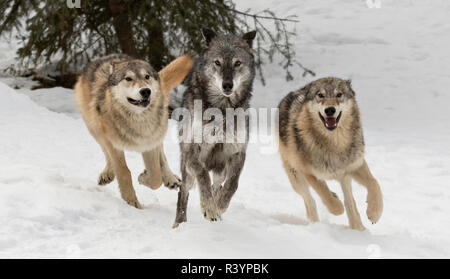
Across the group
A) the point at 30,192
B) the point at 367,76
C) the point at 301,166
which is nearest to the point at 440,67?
the point at 367,76

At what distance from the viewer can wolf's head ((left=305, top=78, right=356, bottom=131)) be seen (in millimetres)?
5000

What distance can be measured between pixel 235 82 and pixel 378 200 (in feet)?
5.49

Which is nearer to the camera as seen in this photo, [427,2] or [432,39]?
[432,39]

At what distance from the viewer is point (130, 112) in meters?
5.75

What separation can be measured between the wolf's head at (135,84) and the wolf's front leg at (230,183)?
1.01 metres

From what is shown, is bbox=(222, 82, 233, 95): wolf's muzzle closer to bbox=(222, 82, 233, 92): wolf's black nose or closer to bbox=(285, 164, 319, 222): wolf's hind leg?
bbox=(222, 82, 233, 92): wolf's black nose

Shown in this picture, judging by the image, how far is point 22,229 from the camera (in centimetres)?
458

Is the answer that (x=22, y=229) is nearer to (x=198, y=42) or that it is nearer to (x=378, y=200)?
(x=378, y=200)

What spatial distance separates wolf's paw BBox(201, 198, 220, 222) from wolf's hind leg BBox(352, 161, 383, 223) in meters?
1.38

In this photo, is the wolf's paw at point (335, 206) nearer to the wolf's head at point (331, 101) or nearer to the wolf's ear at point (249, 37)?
the wolf's head at point (331, 101)

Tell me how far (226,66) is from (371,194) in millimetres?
1741

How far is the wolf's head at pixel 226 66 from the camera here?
4.81m

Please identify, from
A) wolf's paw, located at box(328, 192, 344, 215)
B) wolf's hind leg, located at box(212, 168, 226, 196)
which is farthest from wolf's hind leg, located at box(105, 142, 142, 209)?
wolf's paw, located at box(328, 192, 344, 215)

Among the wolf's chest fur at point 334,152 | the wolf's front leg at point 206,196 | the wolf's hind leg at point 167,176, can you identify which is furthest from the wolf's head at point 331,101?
the wolf's hind leg at point 167,176
